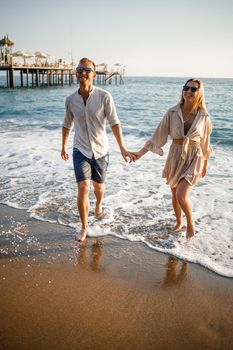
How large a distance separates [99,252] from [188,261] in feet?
3.32

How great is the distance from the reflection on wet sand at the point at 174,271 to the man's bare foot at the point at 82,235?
1074 mm

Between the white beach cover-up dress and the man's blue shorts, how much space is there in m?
0.84

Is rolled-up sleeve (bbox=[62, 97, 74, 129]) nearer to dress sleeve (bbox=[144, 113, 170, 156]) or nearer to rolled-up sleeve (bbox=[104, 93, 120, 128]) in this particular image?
rolled-up sleeve (bbox=[104, 93, 120, 128])

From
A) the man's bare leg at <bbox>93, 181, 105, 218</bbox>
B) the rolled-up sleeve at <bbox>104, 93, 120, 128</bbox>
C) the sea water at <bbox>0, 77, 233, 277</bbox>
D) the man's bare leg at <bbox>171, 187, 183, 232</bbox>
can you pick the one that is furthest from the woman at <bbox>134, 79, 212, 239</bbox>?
the man's bare leg at <bbox>93, 181, 105, 218</bbox>

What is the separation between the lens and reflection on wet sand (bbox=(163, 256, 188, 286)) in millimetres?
2924

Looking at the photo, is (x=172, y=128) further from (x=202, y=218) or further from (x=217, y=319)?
(x=217, y=319)

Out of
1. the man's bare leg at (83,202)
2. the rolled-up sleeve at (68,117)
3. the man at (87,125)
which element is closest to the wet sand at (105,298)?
the man's bare leg at (83,202)

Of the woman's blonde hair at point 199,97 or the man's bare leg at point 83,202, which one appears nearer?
the woman's blonde hair at point 199,97

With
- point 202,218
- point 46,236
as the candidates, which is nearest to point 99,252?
point 46,236

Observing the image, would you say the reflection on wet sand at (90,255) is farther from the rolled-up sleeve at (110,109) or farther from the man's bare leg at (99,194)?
the rolled-up sleeve at (110,109)

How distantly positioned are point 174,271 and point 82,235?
1.21 meters

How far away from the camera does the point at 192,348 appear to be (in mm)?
2148

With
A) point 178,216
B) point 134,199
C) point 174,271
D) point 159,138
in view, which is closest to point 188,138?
point 159,138

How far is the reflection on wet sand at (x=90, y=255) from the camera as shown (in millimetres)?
3146
